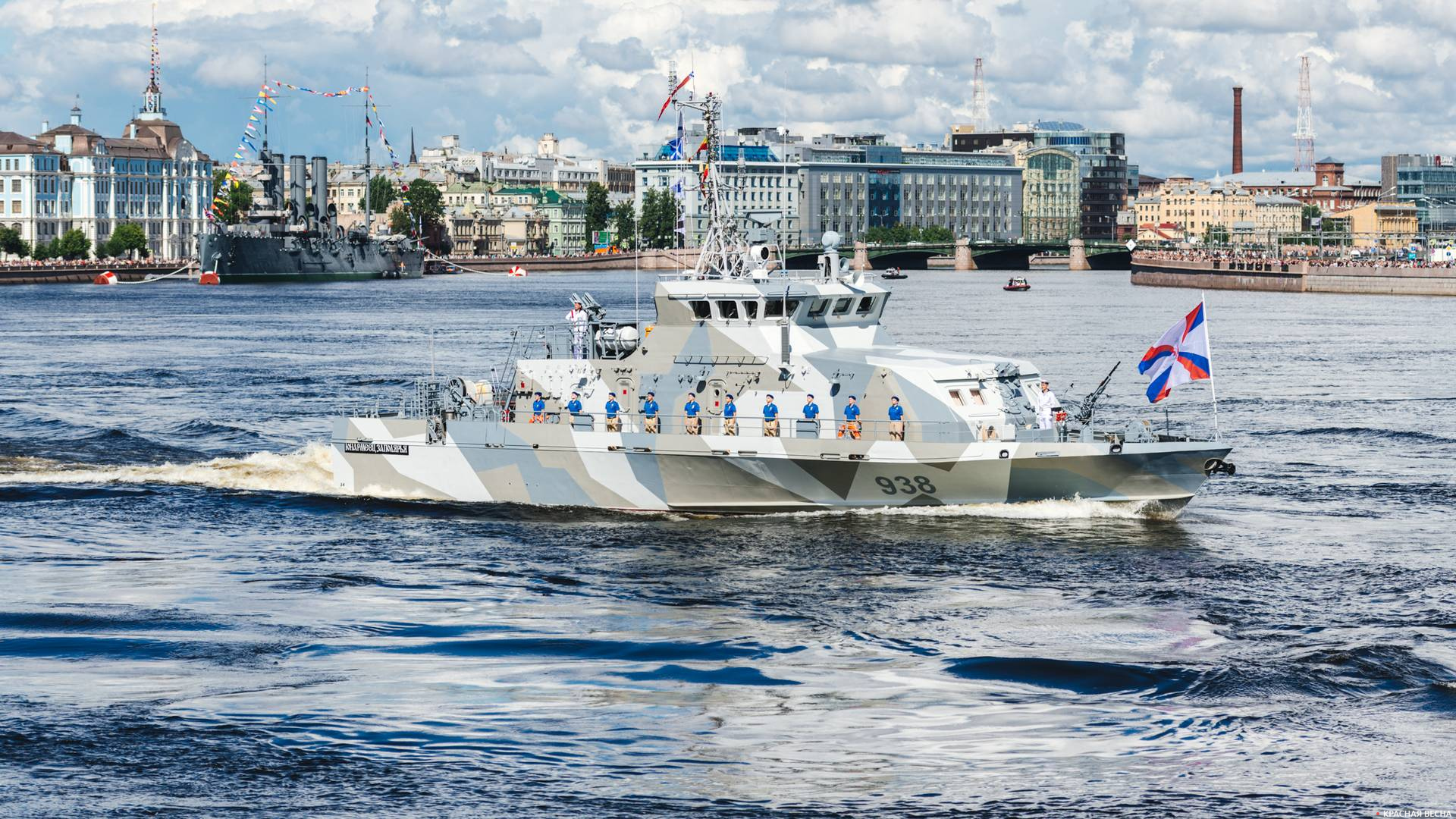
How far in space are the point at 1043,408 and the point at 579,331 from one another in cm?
922

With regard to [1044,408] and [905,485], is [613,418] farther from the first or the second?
[1044,408]

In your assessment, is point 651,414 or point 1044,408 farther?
point 651,414

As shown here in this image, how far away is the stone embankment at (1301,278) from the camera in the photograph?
136 metres

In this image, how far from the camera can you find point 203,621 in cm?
2598

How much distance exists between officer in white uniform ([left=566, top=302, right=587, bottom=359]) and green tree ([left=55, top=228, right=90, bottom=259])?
6284 inches

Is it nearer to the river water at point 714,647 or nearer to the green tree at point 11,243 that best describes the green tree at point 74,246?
the green tree at point 11,243

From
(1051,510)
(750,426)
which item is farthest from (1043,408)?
(750,426)

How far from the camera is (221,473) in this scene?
38531 mm

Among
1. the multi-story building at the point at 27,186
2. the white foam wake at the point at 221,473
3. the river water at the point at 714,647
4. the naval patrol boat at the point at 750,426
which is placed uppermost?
the multi-story building at the point at 27,186

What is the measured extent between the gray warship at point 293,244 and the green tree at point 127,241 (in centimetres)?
930

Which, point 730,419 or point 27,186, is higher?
point 27,186

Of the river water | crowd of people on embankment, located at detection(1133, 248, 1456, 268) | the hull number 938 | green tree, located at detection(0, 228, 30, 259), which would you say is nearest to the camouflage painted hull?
the hull number 938

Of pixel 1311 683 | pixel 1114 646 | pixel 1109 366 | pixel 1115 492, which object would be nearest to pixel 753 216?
pixel 1115 492

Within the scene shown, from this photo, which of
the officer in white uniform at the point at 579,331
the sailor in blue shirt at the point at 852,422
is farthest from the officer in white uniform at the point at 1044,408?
the officer in white uniform at the point at 579,331
